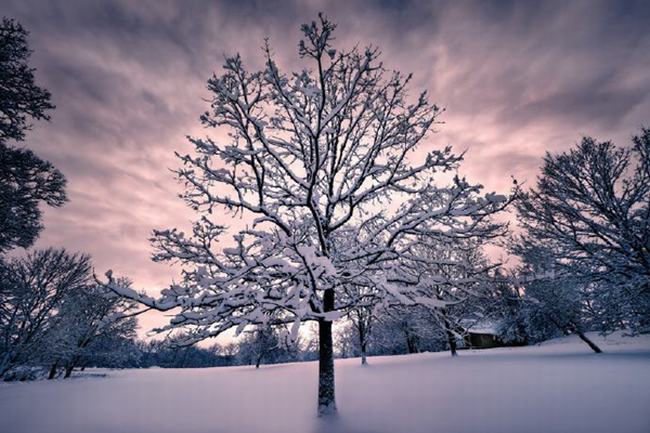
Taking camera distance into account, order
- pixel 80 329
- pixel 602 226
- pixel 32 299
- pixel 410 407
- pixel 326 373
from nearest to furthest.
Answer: pixel 326 373
pixel 410 407
pixel 602 226
pixel 32 299
pixel 80 329

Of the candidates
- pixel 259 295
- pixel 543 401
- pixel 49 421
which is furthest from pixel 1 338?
pixel 543 401

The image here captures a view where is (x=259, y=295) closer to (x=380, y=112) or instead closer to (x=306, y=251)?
(x=306, y=251)

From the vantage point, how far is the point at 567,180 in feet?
37.0

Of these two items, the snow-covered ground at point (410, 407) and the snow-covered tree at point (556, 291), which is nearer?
the snow-covered ground at point (410, 407)

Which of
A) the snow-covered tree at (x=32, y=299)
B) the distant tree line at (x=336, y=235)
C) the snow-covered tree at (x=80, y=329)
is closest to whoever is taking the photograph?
the distant tree line at (x=336, y=235)

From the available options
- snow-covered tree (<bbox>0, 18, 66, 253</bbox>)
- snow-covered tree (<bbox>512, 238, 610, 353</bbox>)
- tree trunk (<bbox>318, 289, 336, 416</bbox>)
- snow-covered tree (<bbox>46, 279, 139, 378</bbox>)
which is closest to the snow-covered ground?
tree trunk (<bbox>318, 289, 336, 416</bbox>)

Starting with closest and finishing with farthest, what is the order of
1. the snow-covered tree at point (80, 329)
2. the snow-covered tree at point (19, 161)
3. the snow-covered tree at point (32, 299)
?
the snow-covered tree at point (19, 161) < the snow-covered tree at point (32, 299) < the snow-covered tree at point (80, 329)

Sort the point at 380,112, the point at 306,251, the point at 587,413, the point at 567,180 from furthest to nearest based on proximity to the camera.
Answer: the point at 567,180 → the point at 380,112 → the point at 587,413 → the point at 306,251

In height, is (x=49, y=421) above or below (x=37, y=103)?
below

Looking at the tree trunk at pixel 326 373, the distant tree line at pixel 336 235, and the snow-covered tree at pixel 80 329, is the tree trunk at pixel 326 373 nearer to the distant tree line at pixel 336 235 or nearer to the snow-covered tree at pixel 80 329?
the distant tree line at pixel 336 235

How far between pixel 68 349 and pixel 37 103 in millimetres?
20889

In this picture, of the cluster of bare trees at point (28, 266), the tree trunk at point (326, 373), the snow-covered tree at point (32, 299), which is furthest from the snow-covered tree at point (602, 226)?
the snow-covered tree at point (32, 299)

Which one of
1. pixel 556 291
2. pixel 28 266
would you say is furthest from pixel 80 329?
pixel 556 291

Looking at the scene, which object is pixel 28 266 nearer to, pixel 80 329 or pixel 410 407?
Answer: pixel 80 329
